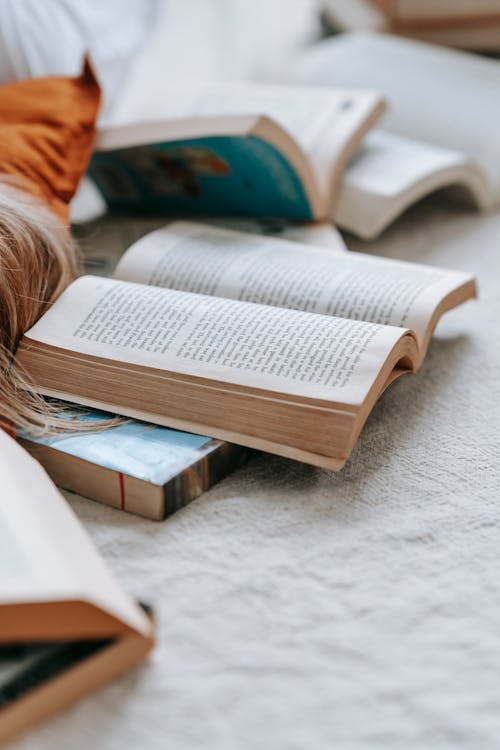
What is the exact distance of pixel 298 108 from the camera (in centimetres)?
109

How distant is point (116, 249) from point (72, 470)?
430 millimetres

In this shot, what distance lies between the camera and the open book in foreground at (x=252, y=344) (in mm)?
591

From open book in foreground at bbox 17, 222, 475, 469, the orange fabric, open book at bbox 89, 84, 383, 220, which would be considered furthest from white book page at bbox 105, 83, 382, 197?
open book in foreground at bbox 17, 222, 475, 469

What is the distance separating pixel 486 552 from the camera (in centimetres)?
54

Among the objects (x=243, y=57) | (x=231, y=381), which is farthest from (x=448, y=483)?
(x=243, y=57)

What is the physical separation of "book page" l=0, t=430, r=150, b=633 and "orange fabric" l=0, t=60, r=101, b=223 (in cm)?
38

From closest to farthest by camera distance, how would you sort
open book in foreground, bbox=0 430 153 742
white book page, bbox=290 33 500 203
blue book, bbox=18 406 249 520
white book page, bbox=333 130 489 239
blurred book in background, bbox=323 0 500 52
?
open book in foreground, bbox=0 430 153 742
blue book, bbox=18 406 249 520
white book page, bbox=333 130 489 239
white book page, bbox=290 33 500 203
blurred book in background, bbox=323 0 500 52

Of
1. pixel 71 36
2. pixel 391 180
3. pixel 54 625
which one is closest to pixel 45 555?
pixel 54 625

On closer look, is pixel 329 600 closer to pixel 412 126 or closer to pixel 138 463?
pixel 138 463

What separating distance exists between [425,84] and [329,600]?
933mm

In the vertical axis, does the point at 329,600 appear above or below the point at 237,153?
below

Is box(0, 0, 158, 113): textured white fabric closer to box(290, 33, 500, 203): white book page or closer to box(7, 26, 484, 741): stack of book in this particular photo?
box(7, 26, 484, 741): stack of book

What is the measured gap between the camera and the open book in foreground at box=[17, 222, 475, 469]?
0.59m

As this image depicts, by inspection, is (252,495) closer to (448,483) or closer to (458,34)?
(448,483)
